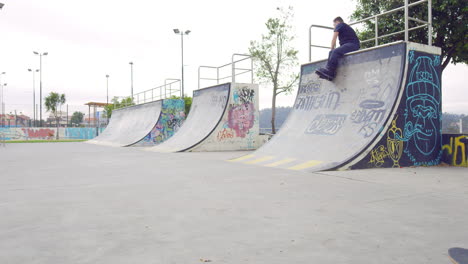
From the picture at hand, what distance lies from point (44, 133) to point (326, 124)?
43731 millimetres

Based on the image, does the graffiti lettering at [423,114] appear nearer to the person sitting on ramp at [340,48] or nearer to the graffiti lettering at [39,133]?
the person sitting on ramp at [340,48]

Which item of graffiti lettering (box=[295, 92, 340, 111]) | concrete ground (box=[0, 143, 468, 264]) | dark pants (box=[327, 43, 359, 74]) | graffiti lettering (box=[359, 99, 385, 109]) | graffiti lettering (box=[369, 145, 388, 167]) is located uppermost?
dark pants (box=[327, 43, 359, 74])

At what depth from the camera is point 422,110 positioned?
8.67m

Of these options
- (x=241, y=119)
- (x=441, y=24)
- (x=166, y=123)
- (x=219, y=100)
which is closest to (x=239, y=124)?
(x=241, y=119)

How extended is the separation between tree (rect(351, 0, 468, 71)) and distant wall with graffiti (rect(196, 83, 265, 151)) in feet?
22.0

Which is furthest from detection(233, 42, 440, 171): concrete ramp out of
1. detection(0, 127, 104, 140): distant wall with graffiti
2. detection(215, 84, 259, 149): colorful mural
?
detection(0, 127, 104, 140): distant wall with graffiti

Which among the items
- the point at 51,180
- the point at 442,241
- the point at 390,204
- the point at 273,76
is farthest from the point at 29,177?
the point at 273,76

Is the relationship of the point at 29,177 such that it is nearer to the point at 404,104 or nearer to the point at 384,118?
the point at 384,118

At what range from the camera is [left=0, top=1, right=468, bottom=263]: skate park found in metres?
2.72

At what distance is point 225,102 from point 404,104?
8.87 m

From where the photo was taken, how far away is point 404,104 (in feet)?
27.5

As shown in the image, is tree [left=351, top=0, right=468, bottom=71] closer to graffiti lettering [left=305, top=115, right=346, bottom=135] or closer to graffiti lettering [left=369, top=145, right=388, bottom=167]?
graffiti lettering [left=305, top=115, right=346, bottom=135]

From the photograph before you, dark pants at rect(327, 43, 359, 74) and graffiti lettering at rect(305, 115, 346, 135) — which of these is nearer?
graffiti lettering at rect(305, 115, 346, 135)

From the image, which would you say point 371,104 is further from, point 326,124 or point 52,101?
point 52,101
